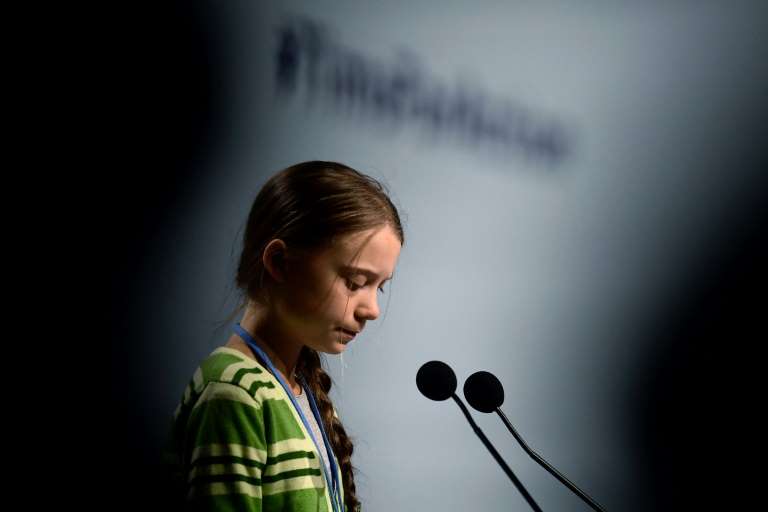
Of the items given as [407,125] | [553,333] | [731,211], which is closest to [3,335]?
[407,125]

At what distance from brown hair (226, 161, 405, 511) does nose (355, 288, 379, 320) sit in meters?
0.08

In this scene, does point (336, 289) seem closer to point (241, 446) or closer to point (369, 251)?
point (369, 251)

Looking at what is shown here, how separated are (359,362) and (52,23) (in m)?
0.66

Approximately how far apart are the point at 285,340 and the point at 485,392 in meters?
0.25

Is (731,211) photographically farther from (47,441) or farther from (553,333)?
(47,441)

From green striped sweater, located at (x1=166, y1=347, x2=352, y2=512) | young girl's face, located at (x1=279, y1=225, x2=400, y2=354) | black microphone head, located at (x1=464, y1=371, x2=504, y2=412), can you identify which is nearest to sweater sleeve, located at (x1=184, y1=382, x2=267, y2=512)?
green striped sweater, located at (x1=166, y1=347, x2=352, y2=512)

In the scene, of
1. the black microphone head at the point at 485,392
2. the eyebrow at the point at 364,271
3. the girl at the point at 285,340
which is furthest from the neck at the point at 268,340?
the black microphone head at the point at 485,392

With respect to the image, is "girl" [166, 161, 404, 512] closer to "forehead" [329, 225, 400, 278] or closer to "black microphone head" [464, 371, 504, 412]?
"forehead" [329, 225, 400, 278]

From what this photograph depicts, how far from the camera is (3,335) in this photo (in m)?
0.86

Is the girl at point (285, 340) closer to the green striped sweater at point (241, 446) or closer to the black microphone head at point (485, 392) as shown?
the green striped sweater at point (241, 446)

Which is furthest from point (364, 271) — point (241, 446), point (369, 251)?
point (241, 446)

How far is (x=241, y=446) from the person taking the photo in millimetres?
689

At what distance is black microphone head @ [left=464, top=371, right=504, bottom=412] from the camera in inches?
31.4

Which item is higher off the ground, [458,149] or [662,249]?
[458,149]
